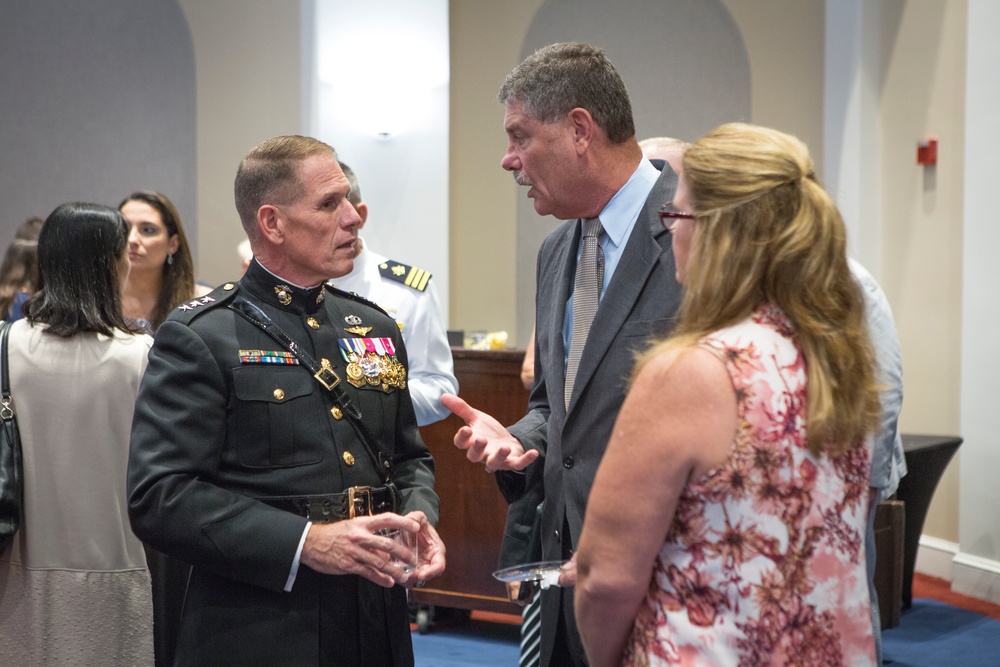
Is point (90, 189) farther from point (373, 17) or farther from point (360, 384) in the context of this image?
point (360, 384)

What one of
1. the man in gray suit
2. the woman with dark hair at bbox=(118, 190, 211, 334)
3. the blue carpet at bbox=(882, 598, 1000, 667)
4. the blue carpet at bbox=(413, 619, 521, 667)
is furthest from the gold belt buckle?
the blue carpet at bbox=(882, 598, 1000, 667)

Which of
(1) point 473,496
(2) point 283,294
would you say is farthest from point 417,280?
(2) point 283,294

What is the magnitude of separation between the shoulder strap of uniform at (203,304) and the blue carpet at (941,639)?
331cm

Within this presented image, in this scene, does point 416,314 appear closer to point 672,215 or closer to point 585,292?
point 585,292

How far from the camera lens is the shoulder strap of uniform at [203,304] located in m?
1.97

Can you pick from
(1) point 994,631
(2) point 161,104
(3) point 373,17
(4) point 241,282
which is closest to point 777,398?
(4) point 241,282

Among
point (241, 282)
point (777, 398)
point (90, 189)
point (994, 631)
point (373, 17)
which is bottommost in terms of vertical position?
point (994, 631)

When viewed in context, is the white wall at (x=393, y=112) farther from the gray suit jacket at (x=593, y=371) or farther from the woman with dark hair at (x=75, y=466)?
the gray suit jacket at (x=593, y=371)

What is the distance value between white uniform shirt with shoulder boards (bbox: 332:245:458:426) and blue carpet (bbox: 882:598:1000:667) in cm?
230

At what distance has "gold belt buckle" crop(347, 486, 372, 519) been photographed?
1968 mm

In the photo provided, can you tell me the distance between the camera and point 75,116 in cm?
718

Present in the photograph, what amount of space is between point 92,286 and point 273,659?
4.13ft

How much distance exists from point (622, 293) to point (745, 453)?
713mm

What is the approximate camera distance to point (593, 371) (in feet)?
6.29
